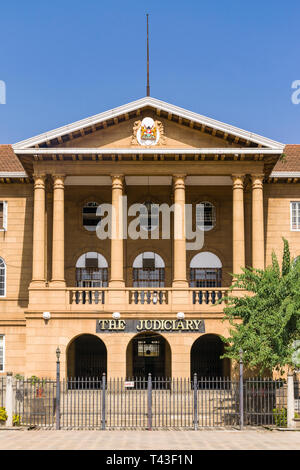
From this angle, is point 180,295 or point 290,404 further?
point 180,295

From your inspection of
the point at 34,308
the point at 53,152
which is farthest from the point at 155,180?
the point at 34,308

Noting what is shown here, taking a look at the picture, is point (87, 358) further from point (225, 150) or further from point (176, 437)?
point (176, 437)

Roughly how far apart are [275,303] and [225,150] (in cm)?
920

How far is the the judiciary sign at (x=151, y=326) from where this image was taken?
34.1m

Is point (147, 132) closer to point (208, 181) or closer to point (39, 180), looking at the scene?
point (208, 181)

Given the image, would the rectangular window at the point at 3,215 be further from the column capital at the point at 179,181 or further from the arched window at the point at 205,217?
the arched window at the point at 205,217

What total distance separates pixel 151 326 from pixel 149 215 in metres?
7.91

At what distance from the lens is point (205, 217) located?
3975 centimetres

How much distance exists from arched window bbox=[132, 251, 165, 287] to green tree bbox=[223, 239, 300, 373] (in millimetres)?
9146

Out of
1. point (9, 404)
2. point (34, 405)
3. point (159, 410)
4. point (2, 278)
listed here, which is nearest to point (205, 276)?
point (2, 278)

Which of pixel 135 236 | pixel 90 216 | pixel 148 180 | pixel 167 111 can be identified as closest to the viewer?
pixel 167 111

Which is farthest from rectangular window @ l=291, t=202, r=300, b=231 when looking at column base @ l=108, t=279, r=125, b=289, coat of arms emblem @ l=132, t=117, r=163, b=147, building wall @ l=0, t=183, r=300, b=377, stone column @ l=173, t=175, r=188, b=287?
column base @ l=108, t=279, r=125, b=289

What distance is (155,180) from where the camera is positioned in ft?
125

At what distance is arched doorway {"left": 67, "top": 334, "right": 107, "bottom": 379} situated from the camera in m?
38.9
